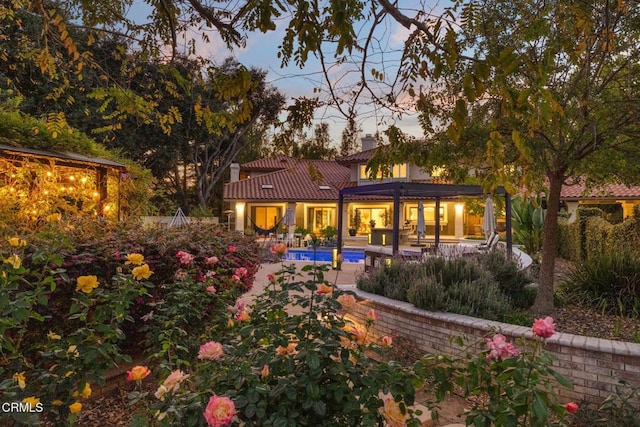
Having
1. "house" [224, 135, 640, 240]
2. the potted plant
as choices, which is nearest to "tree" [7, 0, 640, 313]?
"house" [224, 135, 640, 240]

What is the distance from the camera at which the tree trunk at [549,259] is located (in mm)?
5867

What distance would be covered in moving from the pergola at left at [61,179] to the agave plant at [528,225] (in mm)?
13943

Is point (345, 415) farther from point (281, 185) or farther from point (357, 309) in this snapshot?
point (281, 185)

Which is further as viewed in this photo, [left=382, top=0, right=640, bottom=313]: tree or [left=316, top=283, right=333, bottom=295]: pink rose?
[left=382, top=0, right=640, bottom=313]: tree

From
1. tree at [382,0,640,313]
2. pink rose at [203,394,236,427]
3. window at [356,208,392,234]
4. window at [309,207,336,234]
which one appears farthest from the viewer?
window at [309,207,336,234]

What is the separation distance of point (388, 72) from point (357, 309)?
14.1ft

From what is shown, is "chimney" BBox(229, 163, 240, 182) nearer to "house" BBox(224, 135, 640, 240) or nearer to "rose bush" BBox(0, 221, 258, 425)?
"house" BBox(224, 135, 640, 240)

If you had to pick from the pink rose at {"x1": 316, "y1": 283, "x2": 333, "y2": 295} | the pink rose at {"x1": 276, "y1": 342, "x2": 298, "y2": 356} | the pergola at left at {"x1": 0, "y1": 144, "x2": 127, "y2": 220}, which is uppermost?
the pergola at left at {"x1": 0, "y1": 144, "x2": 127, "y2": 220}

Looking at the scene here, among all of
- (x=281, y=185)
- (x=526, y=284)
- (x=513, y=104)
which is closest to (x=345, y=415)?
(x=513, y=104)

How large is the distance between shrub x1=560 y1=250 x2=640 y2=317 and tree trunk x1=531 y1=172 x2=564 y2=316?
745 millimetres

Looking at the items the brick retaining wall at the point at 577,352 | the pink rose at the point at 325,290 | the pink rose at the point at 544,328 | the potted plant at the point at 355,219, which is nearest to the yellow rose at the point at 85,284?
the pink rose at the point at 325,290

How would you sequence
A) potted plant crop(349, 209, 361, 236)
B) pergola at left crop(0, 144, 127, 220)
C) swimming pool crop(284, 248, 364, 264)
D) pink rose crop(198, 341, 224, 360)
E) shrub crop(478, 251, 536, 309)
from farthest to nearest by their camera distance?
potted plant crop(349, 209, 361, 236), swimming pool crop(284, 248, 364, 264), pergola at left crop(0, 144, 127, 220), shrub crop(478, 251, 536, 309), pink rose crop(198, 341, 224, 360)

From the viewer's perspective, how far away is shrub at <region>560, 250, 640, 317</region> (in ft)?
19.0

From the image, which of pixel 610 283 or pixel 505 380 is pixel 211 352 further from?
pixel 610 283
